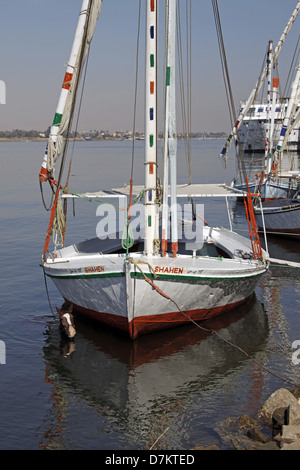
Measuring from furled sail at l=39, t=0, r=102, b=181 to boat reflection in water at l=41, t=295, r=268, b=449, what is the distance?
5701 millimetres

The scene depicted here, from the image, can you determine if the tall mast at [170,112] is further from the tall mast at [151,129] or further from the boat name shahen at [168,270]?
the boat name shahen at [168,270]

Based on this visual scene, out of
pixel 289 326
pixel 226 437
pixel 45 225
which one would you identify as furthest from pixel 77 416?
pixel 45 225

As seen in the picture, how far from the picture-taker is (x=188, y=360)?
16875 mm

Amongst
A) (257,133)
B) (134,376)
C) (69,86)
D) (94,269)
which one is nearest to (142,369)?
(134,376)

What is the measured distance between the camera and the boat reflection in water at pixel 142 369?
13.3 m

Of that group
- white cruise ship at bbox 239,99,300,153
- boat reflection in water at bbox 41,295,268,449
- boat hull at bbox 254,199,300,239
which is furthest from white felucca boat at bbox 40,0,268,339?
white cruise ship at bbox 239,99,300,153

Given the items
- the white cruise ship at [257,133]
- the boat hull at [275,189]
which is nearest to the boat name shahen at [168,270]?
the boat hull at [275,189]

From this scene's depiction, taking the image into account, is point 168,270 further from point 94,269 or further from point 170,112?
point 170,112

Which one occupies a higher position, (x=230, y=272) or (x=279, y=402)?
(x=230, y=272)

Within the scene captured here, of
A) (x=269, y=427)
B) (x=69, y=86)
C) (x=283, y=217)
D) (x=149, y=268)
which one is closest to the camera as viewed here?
(x=269, y=427)

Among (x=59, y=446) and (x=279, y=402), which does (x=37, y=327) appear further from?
(x=279, y=402)

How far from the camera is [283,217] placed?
36.5 metres

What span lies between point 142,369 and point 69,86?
919 centimetres
